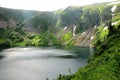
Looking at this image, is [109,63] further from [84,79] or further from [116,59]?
[84,79]

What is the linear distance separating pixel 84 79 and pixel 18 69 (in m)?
87.9

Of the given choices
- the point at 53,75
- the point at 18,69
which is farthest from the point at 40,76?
the point at 18,69

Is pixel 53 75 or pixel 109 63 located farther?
pixel 53 75

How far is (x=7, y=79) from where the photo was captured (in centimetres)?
10712

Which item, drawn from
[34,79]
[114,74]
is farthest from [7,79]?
[114,74]

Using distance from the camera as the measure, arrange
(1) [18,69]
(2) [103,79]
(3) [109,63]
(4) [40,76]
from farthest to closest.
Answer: (1) [18,69]
(4) [40,76]
(3) [109,63]
(2) [103,79]

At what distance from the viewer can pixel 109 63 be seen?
209 feet

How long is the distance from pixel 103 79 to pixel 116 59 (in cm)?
1698

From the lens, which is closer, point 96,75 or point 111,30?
point 96,75

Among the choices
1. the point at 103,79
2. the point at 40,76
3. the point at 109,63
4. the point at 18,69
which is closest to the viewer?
the point at 103,79

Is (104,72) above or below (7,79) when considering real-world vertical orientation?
above

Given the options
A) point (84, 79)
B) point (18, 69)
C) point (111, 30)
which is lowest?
point (18, 69)

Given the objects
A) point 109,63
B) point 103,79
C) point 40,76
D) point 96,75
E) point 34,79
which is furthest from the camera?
point 40,76

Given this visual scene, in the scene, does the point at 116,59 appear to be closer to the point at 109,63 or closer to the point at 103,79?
the point at 109,63
